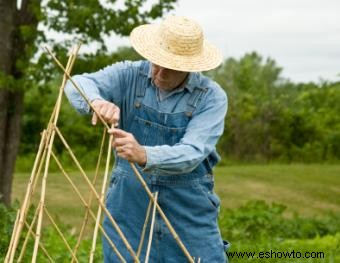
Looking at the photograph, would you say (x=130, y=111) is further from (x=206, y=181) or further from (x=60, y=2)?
(x=60, y=2)

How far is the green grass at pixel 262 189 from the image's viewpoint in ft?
40.1

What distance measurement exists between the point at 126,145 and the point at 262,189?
1133 cm

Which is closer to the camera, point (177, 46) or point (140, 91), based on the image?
point (177, 46)

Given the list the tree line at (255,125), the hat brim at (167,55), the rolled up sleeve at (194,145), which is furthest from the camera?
the tree line at (255,125)

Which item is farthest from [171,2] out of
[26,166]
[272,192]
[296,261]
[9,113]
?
[26,166]

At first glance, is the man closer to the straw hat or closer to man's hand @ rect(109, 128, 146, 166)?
the straw hat

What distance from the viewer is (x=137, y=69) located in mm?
3420

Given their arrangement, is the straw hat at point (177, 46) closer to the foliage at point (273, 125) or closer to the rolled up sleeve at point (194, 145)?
the rolled up sleeve at point (194, 145)

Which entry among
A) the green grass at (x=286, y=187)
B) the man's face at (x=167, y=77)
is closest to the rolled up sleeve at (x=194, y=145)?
the man's face at (x=167, y=77)

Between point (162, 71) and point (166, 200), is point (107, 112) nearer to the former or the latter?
point (162, 71)

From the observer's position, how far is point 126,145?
2.88m

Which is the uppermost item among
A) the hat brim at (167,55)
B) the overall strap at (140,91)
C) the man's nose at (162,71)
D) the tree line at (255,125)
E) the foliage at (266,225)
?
the hat brim at (167,55)

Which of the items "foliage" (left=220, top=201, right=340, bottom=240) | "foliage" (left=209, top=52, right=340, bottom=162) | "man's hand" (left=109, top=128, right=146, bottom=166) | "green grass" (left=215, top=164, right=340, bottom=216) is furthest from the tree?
"foliage" (left=209, top=52, right=340, bottom=162)

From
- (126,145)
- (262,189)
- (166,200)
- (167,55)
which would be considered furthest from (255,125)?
(126,145)
